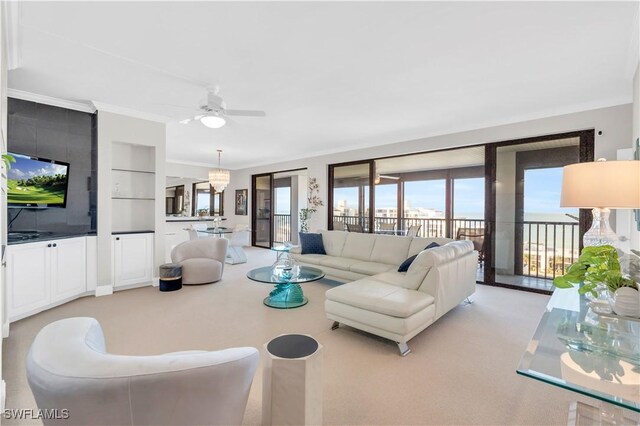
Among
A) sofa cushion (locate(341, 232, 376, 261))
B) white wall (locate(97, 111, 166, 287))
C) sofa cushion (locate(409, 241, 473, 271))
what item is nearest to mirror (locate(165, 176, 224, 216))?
white wall (locate(97, 111, 166, 287))

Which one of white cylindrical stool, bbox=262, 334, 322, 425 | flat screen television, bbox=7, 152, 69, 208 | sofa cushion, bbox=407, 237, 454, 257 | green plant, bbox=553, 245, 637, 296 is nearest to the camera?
white cylindrical stool, bbox=262, 334, 322, 425

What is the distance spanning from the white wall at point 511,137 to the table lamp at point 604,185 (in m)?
2.46

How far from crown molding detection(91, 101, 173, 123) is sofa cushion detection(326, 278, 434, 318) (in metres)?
3.75

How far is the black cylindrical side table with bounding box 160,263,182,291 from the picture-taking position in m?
4.19

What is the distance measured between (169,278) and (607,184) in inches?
189

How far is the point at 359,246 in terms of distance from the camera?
4781 mm

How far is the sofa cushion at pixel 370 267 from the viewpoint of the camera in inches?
157

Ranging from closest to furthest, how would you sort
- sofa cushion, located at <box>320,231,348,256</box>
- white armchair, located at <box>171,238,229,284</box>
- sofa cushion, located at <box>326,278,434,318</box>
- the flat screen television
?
sofa cushion, located at <box>326,278,434,318</box>, the flat screen television, white armchair, located at <box>171,238,229,284</box>, sofa cushion, located at <box>320,231,348,256</box>

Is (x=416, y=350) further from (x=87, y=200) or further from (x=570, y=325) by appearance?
(x=87, y=200)

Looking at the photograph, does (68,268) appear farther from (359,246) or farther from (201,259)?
(359,246)

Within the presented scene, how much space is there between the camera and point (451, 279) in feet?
10.1

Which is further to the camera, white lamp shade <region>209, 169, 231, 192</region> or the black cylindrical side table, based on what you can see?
white lamp shade <region>209, 169, 231, 192</region>

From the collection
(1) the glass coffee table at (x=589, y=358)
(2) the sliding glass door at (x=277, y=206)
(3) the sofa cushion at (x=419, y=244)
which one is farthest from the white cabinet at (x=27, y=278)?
(2) the sliding glass door at (x=277, y=206)

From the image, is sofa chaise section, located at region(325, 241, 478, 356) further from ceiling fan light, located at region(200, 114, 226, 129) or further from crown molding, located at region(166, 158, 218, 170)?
crown molding, located at region(166, 158, 218, 170)
